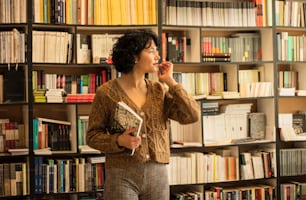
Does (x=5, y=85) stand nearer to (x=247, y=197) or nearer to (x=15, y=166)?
(x=15, y=166)

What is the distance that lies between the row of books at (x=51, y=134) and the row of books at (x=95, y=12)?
82cm

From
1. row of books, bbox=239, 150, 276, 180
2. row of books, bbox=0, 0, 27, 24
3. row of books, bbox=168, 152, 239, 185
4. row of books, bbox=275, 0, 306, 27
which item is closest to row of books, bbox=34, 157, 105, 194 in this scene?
row of books, bbox=168, 152, 239, 185

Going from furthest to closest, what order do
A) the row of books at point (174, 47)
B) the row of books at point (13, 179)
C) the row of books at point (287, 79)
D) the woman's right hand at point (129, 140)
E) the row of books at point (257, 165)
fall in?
1. the row of books at point (287, 79)
2. the row of books at point (257, 165)
3. the row of books at point (174, 47)
4. the row of books at point (13, 179)
5. the woman's right hand at point (129, 140)

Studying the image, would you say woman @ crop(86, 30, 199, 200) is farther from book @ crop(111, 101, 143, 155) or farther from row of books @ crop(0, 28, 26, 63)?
row of books @ crop(0, 28, 26, 63)

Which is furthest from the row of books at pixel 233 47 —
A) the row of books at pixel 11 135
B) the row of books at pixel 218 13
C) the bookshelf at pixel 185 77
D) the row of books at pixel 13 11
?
the row of books at pixel 11 135

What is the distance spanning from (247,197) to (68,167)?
1638mm

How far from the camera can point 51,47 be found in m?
4.27

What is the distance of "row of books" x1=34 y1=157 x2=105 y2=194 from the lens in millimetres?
4234

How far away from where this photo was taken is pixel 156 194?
98.4 inches

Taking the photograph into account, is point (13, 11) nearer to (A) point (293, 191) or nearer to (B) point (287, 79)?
(B) point (287, 79)

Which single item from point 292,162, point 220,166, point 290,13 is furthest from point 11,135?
point 290,13

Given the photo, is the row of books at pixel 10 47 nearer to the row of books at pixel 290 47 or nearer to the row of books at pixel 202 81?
the row of books at pixel 202 81

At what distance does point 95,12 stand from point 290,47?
1812 millimetres

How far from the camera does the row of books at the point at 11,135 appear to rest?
4223mm
